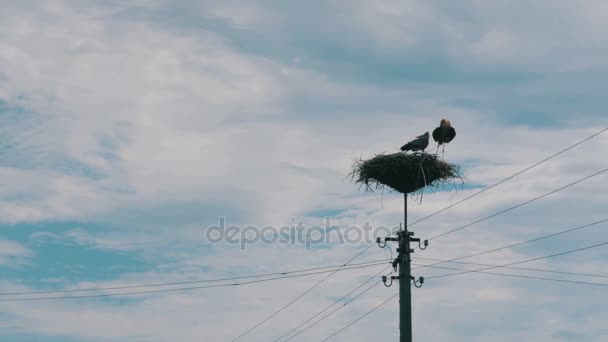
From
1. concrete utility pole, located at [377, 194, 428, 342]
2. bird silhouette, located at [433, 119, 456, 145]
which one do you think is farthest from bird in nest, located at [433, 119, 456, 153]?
concrete utility pole, located at [377, 194, 428, 342]

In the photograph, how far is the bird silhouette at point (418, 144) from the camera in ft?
65.3

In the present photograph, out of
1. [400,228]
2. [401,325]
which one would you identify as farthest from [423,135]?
[401,325]

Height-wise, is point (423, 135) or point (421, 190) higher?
point (423, 135)

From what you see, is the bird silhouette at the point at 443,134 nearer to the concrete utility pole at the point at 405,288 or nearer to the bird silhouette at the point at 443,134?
A: the bird silhouette at the point at 443,134

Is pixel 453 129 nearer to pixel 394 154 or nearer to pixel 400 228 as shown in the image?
pixel 394 154

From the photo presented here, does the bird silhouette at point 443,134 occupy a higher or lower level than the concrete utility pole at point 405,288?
higher

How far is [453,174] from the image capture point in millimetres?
19812

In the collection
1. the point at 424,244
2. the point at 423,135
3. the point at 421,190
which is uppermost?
the point at 423,135

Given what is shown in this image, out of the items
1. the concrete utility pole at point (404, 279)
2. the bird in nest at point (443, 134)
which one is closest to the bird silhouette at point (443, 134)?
the bird in nest at point (443, 134)

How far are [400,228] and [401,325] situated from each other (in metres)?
2.19

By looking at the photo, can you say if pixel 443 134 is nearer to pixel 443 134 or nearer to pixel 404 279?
pixel 443 134

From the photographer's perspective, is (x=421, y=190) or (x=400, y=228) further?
(x=421, y=190)

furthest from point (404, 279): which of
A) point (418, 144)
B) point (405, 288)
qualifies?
point (418, 144)

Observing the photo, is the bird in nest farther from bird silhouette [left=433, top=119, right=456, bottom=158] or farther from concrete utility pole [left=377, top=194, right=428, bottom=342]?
concrete utility pole [left=377, top=194, right=428, bottom=342]
